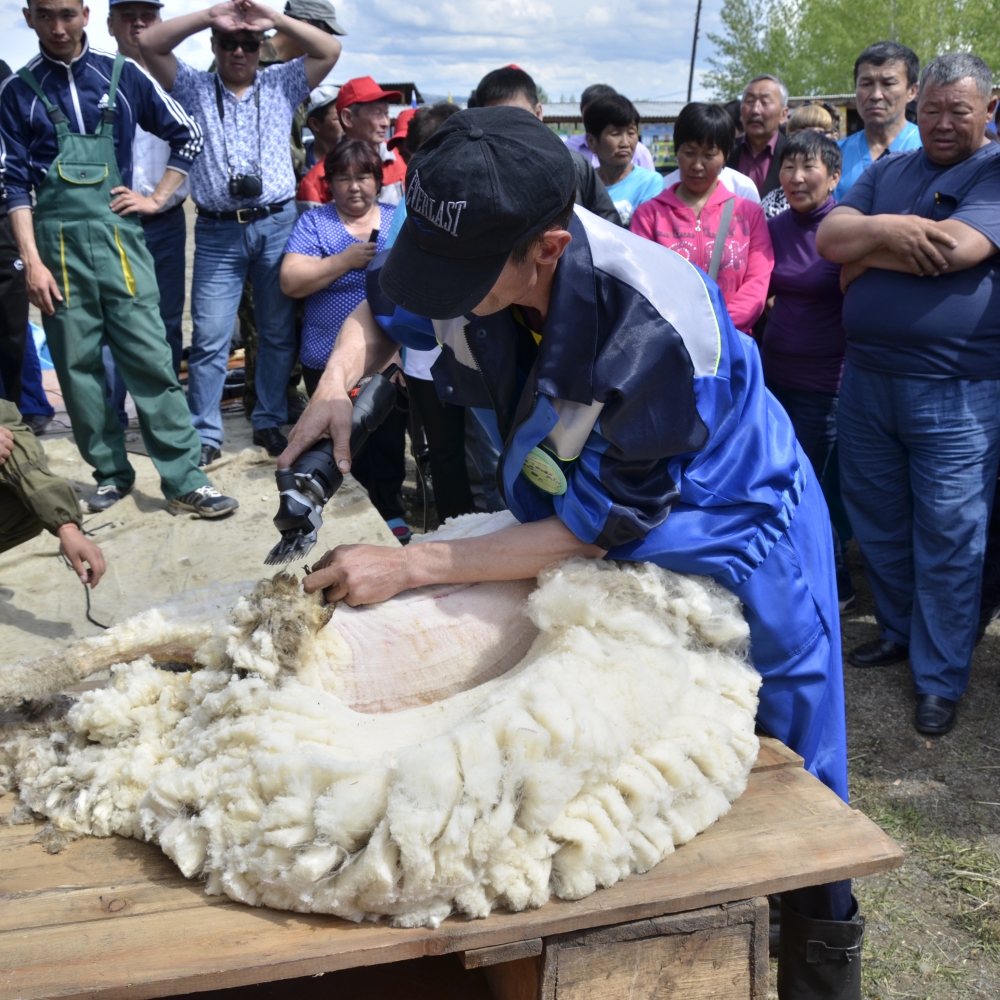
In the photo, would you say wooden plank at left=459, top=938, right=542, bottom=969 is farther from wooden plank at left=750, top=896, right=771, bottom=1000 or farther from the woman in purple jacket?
the woman in purple jacket

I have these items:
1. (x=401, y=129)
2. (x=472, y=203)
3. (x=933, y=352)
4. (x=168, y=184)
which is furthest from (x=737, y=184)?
(x=472, y=203)

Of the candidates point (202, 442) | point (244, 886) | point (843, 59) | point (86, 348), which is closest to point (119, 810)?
point (244, 886)

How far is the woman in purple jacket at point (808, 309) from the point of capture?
416 centimetres

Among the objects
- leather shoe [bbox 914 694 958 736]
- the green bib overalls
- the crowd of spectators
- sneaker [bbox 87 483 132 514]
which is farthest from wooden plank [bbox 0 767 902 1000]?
sneaker [bbox 87 483 132 514]

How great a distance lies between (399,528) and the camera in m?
4.69

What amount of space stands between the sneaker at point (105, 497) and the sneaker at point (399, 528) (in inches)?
58.1

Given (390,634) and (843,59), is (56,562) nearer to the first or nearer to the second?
(390,634)

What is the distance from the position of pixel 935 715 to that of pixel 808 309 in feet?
6.15

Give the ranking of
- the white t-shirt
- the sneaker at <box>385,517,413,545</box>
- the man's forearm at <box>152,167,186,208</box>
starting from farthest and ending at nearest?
the man's forearm at <box>152,167,186,208</box> < the white t-shirt < the sneaker at <box>385,517,413,545</box>

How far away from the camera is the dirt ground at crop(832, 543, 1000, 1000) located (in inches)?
92.2

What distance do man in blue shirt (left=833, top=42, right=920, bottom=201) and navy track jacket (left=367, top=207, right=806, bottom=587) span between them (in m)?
3.30

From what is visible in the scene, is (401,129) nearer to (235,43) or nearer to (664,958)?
(235,43)

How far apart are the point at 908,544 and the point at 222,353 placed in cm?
381

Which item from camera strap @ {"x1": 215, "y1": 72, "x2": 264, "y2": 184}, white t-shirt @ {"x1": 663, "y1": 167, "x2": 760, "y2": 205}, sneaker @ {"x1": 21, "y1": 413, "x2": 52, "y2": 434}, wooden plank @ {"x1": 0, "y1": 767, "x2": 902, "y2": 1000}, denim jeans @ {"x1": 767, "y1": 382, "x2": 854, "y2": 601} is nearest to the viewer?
wooden plank @ {"x1": 0, "y1": 767, "x2": 902, "y2": 1000}
